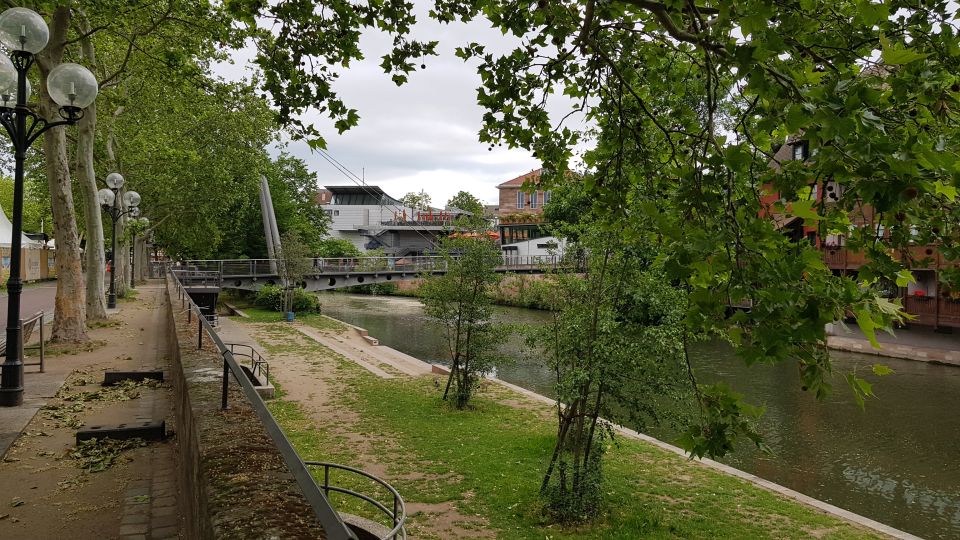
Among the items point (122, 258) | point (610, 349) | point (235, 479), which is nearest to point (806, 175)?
point (235, 479)

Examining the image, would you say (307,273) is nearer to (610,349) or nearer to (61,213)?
(61,213)

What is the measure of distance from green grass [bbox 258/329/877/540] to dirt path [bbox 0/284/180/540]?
3.34 m

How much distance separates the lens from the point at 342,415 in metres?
16.3

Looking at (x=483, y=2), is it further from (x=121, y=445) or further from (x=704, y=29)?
(x=121, y=445)

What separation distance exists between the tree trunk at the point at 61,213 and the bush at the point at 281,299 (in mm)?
27798

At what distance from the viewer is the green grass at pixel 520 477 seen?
9.78 meters

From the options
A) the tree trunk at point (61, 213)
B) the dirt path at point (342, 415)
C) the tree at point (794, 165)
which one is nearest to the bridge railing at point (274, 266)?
the dirt path at point (342, 415)

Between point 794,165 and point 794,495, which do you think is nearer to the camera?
point 794,165

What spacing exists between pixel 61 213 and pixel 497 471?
33.5 feet

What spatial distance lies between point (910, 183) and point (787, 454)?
553 inches

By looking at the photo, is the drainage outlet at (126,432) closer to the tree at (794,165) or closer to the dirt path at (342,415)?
the dirt path at (342,415)

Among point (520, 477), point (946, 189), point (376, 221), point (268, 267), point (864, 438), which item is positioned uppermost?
point (376, 221)

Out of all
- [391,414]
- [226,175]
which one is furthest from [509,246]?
[391,414]

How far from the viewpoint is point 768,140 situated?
448cm
